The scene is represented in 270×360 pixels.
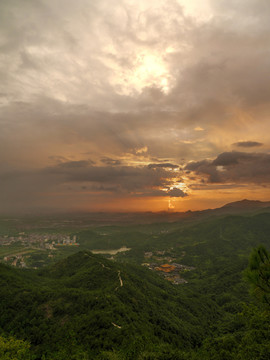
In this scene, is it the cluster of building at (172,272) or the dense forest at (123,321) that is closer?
the dense forest at (123,321)

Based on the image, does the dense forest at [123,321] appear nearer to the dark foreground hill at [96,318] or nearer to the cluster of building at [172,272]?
the dark foreground hill at [96,318]

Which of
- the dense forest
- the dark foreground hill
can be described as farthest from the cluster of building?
the dark foreground hill

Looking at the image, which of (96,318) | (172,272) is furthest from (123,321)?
(172,272)

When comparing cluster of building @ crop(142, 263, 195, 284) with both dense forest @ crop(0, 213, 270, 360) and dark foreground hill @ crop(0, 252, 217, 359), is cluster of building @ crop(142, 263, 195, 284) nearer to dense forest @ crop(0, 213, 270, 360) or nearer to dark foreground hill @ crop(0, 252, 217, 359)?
dense forest @ crop(0, 213, 270, 360)

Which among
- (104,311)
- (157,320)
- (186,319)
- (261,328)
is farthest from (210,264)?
(261,328)

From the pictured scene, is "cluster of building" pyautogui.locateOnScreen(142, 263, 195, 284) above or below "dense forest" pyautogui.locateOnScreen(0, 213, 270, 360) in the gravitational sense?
below

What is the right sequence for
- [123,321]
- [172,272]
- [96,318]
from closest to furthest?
[96,318] < [123,321] < [172,272]

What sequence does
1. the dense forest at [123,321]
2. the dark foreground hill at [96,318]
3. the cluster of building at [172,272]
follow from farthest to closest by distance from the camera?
1. the cluster of building at [172,272]
2. the dark foreground hill at [96,318]
3. the dense forest at [123,321]

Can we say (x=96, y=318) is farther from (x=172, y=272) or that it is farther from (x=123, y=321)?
(x=172, y=272)

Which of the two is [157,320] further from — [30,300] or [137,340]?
[30,300]

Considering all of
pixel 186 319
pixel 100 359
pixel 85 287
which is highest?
pixel 100 359

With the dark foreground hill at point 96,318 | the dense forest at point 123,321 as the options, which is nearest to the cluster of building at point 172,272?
the dense forest at point 123,321
